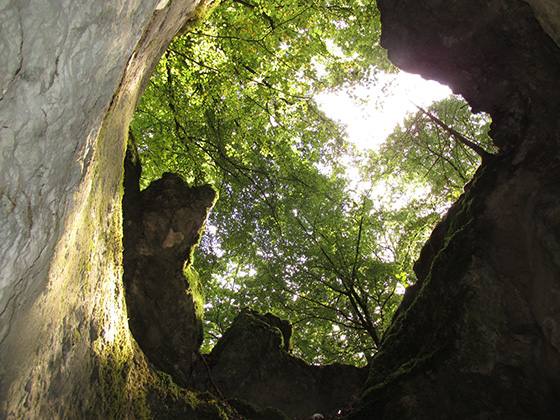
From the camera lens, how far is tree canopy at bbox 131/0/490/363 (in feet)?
28.0

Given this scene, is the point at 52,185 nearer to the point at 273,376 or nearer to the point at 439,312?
the point at 439,312

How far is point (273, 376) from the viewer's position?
18.8 ft

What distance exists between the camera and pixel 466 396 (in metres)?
3.65

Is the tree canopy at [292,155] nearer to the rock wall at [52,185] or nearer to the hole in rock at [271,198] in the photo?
the hole in rock at [271,198]

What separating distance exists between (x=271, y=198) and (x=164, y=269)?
17.1 feet

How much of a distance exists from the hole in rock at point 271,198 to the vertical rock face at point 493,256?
1715mm

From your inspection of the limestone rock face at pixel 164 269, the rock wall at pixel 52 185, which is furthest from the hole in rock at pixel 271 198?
the rock wall at pixel 52 185

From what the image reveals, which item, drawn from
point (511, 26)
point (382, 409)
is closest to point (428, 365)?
point (382, 409)

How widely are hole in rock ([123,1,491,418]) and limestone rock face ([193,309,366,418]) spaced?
0.02 meters

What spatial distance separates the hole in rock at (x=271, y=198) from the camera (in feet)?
18.4

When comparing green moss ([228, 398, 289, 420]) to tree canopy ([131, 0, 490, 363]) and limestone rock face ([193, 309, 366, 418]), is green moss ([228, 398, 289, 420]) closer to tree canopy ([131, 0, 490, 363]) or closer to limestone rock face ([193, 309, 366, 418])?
limestone rock face ([193, 309, 366, 418])

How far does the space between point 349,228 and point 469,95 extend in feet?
22.6

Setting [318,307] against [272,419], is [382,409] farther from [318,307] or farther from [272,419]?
[318,307]

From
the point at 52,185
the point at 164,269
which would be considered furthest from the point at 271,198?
the point at 52,185
